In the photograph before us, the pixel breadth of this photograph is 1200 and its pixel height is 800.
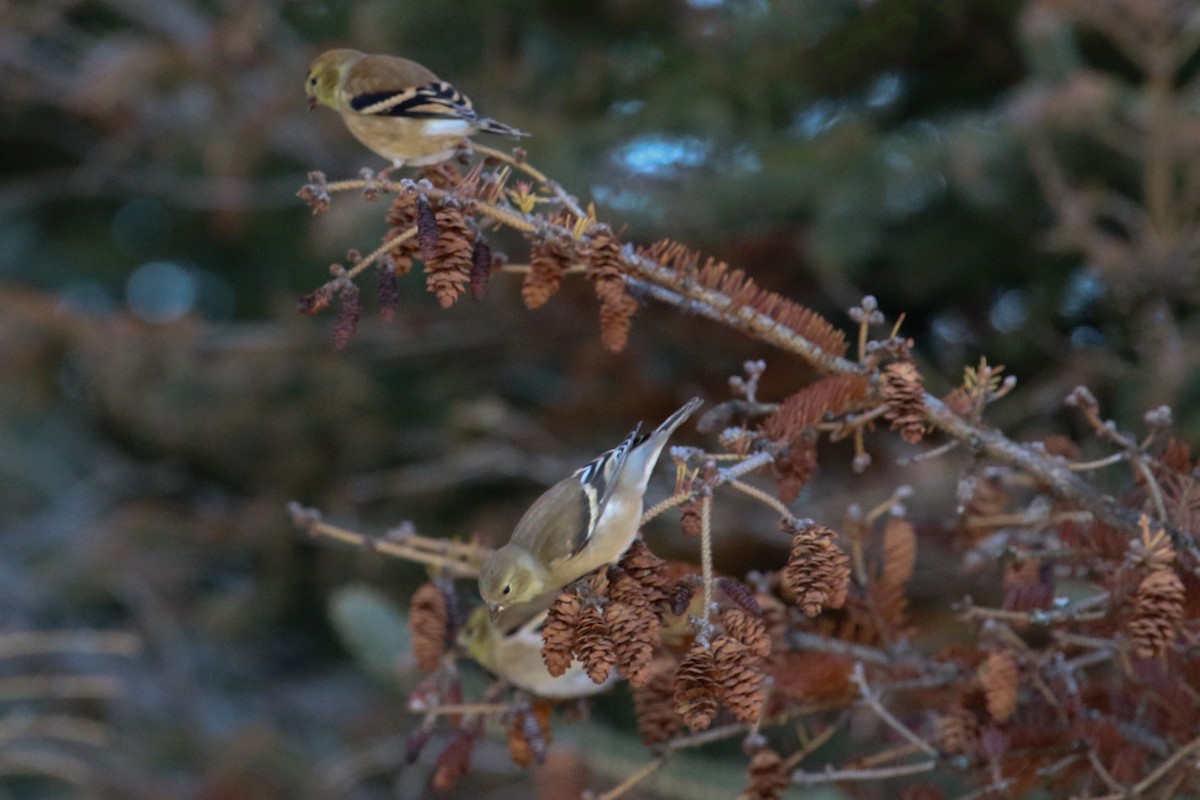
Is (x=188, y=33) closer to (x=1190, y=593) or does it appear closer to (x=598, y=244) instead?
(x=598, y=244)

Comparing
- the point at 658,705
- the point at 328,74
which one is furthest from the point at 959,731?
the point at 328,74

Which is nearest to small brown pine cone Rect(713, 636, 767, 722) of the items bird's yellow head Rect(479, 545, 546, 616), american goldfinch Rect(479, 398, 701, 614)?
american goldfinch Rect(479, 398, 701, 614)

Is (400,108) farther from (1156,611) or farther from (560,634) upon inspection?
(1156,611)

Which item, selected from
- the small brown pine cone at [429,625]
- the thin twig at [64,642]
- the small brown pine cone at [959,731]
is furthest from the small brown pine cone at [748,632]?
the thin twig at [64,642]

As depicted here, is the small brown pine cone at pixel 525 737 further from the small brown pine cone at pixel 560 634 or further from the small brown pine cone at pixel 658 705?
the small brown pine cone at pixel 560 634

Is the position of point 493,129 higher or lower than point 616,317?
higher

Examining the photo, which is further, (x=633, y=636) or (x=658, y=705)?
(x=658, y=705)
